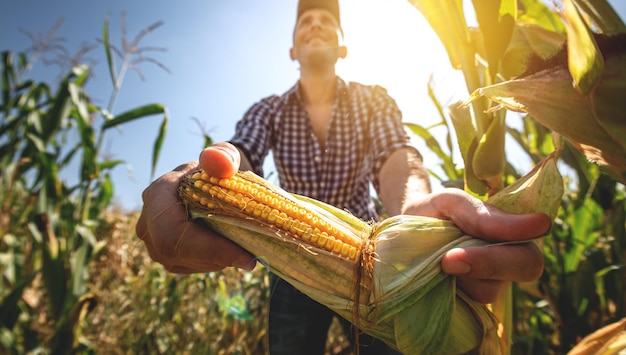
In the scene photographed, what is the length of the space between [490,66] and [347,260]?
0.54 m

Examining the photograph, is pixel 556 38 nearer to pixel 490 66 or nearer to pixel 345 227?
pixel 490 66

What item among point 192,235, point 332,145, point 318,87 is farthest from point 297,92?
point 192,235

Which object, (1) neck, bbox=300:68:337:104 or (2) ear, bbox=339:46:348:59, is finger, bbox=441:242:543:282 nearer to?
(1) neck, bbox=300:68:337:104

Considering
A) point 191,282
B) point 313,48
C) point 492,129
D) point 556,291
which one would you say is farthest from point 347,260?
point 191,282

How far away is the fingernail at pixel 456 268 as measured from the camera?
565 mm

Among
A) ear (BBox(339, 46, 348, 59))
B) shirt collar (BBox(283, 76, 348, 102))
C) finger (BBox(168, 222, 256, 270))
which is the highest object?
ear (BBox(339, 46, 348, 59))

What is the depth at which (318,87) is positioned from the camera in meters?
2.04

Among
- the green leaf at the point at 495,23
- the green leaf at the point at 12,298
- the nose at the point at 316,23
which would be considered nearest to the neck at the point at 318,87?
the nose at the point at 316,23

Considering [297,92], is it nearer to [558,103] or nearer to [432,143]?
[432,143]

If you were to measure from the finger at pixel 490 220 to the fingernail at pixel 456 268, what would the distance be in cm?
8

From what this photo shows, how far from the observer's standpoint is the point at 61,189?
84.5 inches

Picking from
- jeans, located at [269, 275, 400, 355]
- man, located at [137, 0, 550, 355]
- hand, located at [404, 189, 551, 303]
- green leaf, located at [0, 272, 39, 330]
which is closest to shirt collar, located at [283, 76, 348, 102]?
man, located at [137, 0, 550, 355]

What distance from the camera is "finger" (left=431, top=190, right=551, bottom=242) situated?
22.6 inches

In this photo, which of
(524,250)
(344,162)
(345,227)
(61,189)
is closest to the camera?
(524,250)
